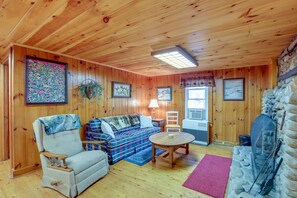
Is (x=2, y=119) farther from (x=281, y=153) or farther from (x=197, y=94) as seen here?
(x=197, y=94)

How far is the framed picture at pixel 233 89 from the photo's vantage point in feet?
13.7

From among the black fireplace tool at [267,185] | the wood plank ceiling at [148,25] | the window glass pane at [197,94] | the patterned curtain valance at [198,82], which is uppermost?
the wood plank ceiling at [148,25]

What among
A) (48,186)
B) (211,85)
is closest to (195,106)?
(211,85)

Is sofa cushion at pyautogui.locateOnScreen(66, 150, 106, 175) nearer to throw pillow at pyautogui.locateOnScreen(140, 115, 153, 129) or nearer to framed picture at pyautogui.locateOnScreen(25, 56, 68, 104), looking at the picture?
framed picture at pyautogui.locateOnScreen(25, 56, 68, 104)

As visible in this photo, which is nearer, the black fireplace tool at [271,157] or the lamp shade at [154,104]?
the black fireplace tool at [271,157]

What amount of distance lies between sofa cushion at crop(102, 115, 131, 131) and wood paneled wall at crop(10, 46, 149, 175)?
274 millimetres

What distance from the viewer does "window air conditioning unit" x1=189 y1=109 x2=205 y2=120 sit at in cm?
473

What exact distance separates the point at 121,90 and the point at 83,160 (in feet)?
8.44

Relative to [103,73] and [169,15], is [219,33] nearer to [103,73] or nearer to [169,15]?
[169,15]

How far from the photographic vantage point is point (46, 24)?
1851 mm

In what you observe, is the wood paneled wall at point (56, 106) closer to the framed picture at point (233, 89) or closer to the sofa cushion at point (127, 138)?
the sofa cushion at point (127, 138)

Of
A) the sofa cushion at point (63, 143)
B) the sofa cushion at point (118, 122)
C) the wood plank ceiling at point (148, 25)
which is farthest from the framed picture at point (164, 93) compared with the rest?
the sofa cushion at point (63, 143)

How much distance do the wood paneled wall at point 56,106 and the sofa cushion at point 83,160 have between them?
0.99m

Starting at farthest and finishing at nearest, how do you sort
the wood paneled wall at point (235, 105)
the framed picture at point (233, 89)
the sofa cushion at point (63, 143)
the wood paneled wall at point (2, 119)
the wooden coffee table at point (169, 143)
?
the framed picture at point (233, 89)
the wood paneled wall at point (235, 105)
the wood paneled wall at point (2, 119)
the wooden coffee table at point (169, 143)
the sofa cushion at point (63, 143)
